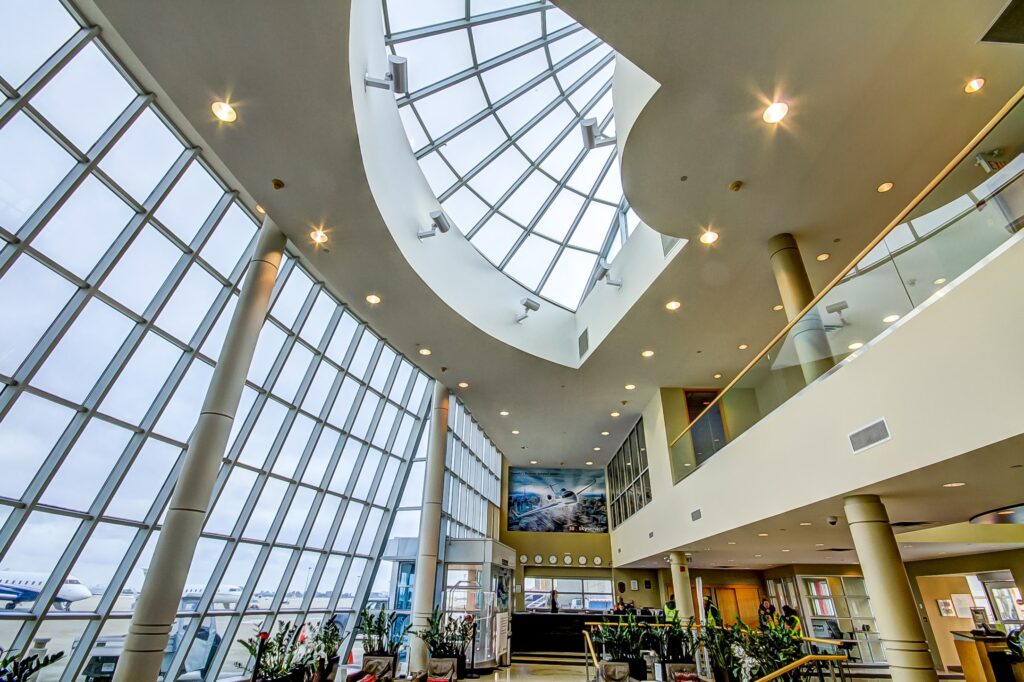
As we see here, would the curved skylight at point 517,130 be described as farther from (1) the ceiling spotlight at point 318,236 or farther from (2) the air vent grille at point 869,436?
(2) the air vent grille at point 869,436

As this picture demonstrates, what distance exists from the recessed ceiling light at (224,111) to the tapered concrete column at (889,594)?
864 centimetres

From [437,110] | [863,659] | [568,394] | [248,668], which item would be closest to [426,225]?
[437,110]

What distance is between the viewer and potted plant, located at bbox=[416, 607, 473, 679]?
992cm

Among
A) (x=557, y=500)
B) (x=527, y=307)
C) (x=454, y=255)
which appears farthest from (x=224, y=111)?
(x=557, y=500)

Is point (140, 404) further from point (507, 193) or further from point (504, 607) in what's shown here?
point (504, 607)

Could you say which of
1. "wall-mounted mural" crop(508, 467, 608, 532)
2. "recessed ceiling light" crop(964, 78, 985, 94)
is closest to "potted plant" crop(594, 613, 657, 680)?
"recessed ceiling light" crop(964, 78, 985, 94)

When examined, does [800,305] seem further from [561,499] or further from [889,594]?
[561,499]

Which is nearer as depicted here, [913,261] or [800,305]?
[913,261]

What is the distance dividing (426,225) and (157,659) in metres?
7.56

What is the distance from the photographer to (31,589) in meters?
6.45

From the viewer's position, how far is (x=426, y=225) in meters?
9.96

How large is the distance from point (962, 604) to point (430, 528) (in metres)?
15.3

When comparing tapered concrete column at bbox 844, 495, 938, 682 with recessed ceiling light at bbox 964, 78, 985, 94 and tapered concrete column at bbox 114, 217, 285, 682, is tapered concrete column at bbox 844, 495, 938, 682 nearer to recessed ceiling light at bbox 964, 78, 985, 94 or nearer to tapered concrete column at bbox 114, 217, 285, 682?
recessed ceiling light at bbox 964, 78, 985, 94

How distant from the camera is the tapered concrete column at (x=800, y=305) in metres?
6.18
